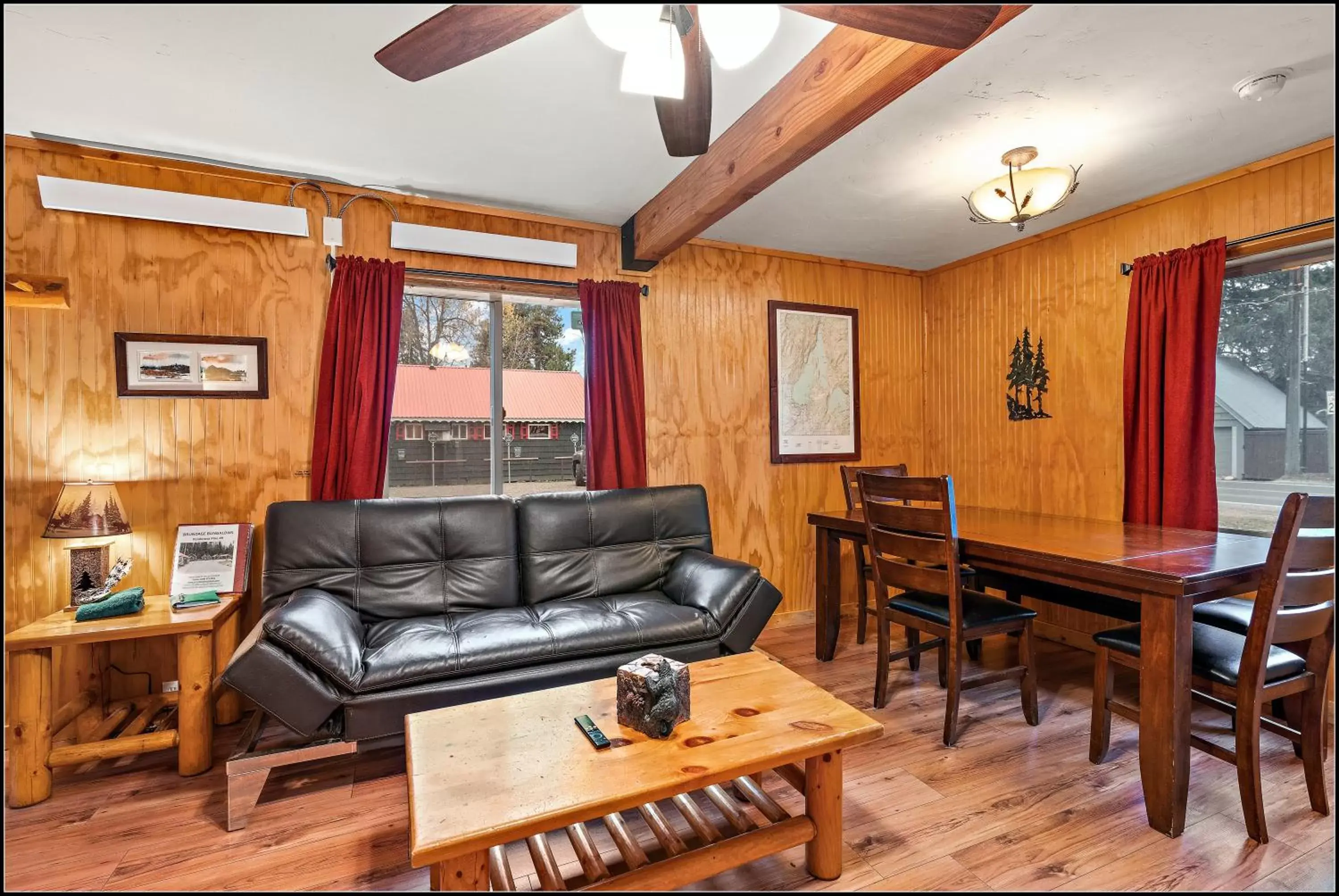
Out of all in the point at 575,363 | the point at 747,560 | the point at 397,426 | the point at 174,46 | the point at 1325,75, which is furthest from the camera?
the point at 747,560

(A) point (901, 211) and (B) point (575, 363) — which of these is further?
(B) point (575, 363)

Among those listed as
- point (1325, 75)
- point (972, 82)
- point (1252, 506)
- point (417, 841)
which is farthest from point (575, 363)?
point (1252, 506)

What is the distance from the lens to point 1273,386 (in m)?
2.88

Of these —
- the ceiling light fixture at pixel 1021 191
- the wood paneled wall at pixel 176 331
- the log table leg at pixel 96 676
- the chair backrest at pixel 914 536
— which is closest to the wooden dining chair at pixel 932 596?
the chair backrest at pixel 914 536

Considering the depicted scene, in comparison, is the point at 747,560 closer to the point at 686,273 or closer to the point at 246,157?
the point at 686,273

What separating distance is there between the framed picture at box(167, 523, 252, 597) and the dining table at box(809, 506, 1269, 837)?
2782 mm

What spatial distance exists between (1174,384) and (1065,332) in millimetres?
717

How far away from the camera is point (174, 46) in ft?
6.26

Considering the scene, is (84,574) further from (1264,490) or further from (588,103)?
(1264,490)

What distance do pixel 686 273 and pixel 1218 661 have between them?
9.71ft

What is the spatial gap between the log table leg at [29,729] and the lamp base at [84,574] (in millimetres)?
321

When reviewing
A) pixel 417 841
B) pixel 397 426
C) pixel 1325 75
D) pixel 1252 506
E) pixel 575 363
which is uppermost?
pixel 1325 75

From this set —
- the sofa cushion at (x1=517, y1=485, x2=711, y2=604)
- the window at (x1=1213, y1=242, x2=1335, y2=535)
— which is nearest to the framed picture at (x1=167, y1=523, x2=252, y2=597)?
the sofa cushion at (x1=517, y1=485, x2=711, y2=604)

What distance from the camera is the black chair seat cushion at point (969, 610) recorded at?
2.49 m
